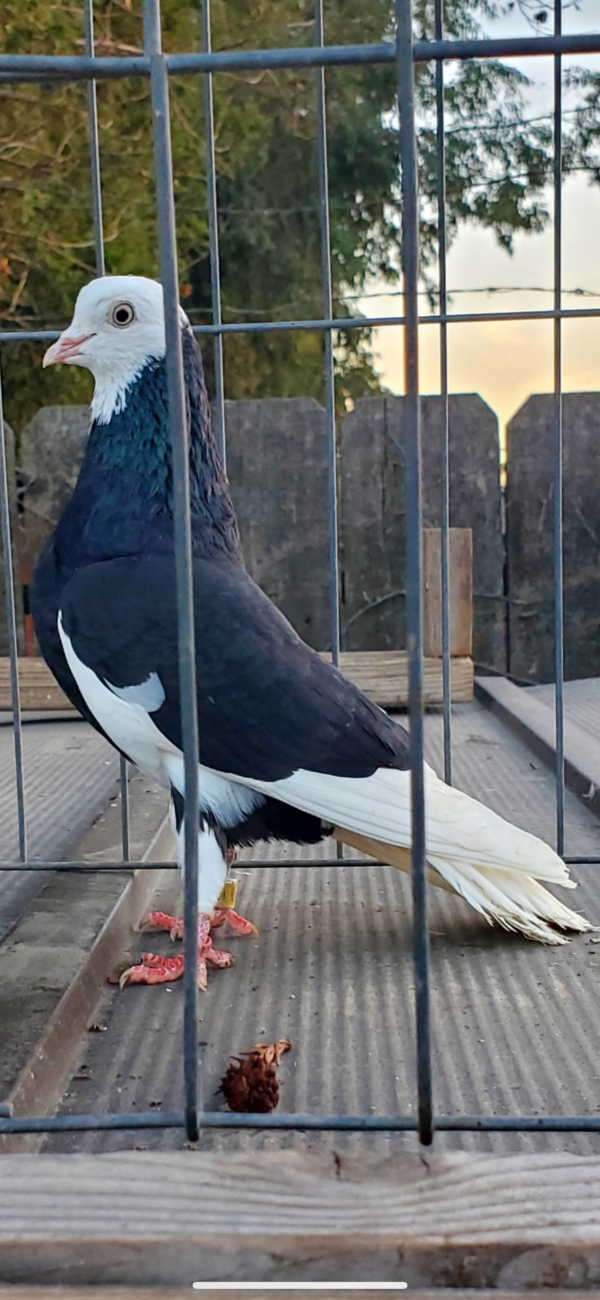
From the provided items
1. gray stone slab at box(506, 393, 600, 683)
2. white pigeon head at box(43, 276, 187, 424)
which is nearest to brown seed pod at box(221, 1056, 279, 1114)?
white pigeon head at box(43, 276, 187, 424)

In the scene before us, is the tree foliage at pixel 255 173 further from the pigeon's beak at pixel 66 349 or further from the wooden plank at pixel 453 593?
the pigeon's beak at pixel 66 349

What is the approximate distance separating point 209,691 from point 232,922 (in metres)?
0.45

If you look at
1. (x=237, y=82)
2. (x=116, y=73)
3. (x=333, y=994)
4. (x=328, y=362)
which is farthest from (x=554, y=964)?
(x=237, y=82)

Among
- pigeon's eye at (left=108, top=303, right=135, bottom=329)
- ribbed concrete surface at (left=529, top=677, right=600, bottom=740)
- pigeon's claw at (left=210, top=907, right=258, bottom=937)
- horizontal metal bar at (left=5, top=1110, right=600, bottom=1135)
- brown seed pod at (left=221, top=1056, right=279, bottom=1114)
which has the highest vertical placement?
pigeon's eye at (left=108, top=303, right=135, bottom=329)

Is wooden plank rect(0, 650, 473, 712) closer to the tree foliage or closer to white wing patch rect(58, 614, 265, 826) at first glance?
the tree foliage

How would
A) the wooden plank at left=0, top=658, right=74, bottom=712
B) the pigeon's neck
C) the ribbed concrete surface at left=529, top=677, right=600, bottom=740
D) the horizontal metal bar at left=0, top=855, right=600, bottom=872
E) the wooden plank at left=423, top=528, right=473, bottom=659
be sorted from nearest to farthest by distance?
the pigeon's neck → the horizontal metal bar at left=0, top=855, right=600, bottom=872 → the ribbed concrete surface at left=529, top=677, right=600, bottom=740 → the wooden plank at left=423, top=528, right=473, bottom=659 → the wooden plank at left=0, top=658, right=74, bottom=712

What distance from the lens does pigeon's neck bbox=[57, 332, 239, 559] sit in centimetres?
170

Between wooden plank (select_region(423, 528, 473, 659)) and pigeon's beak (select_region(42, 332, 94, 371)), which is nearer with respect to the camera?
pigeon's beak (select_region(42, 332, 94, 371))

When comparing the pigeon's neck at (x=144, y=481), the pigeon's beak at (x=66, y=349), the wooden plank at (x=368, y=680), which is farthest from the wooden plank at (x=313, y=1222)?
the wooden plank at (x=368, y=680)

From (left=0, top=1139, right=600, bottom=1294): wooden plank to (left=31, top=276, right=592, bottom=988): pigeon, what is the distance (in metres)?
0.68

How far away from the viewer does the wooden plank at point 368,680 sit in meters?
3.88

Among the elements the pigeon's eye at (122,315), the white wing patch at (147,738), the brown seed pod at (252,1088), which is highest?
the pigeon's eye at (122,315)

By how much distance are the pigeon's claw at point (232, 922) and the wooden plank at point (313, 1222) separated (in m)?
0.88

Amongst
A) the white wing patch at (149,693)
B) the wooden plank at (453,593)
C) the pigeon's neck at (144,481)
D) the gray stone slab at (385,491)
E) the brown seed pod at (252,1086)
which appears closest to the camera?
the brown seed pod at (252,1086)
